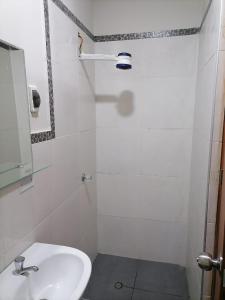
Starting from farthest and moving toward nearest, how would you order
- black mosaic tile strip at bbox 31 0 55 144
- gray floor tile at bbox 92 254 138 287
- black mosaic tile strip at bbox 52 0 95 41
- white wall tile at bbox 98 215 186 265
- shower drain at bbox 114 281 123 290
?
white wall tile at bbox 98 215 186 265 → gray floor tile at bbox 92 254 138 287 → shower drain at bbox 114 281 123 290 → black mosaic tile strip at bbox 52 0 95 41 → black mosaic tile strip at bbox 31 0 55 144

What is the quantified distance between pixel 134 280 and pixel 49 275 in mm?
1218

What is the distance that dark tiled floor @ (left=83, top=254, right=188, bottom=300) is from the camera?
6.20ft

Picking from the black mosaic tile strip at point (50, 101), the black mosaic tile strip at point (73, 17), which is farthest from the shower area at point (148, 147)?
the black mosaic tile strip at point (50, 101)

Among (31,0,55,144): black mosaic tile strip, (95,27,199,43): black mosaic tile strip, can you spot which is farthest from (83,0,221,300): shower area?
(31,0,55,144): black mosaic tile strip

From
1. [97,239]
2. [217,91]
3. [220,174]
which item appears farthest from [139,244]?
[217,91]

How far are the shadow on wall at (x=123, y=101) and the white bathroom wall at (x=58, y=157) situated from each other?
15cm

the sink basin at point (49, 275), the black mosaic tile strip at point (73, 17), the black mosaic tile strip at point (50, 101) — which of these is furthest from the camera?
the black mosaic tile strip at point (73, 17)

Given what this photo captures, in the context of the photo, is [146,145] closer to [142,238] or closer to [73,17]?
[142,238]

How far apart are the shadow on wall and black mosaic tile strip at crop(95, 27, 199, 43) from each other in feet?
Answer: 1.57

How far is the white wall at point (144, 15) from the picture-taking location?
186cm

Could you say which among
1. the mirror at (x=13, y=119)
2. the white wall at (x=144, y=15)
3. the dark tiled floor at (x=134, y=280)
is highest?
the white wall at (x=144, y=15)

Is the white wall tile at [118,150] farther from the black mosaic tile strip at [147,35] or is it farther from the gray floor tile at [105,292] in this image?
the gray floor tile at [105,292]

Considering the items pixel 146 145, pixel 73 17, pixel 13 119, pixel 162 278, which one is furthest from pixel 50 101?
pixel 162 278

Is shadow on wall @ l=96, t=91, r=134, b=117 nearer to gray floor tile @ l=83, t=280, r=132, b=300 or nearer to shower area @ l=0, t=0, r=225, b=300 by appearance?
shower area @ l=0, t=0, r=225, b=300
